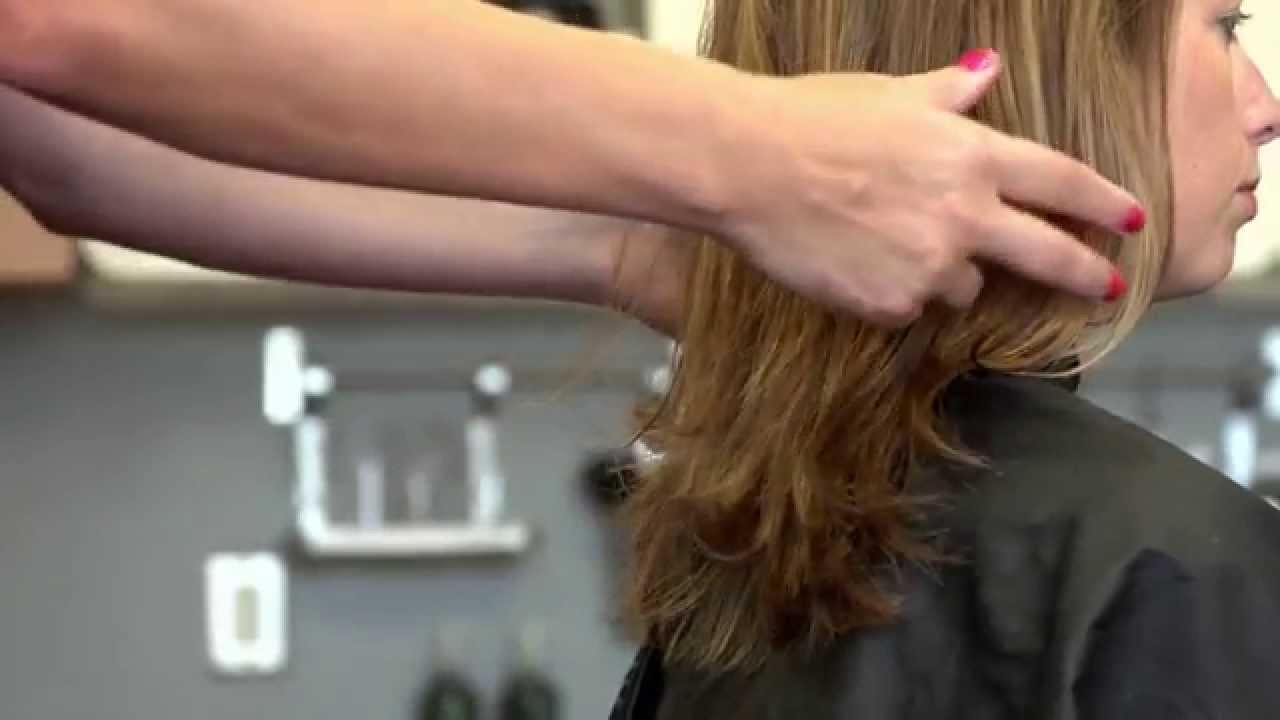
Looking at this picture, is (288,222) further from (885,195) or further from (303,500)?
(303,500)

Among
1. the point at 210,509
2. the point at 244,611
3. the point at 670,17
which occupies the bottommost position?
the point at 244,611

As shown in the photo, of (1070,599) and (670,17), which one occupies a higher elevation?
(670,17)

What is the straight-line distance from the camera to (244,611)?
2.22 metres

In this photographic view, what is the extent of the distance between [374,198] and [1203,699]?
0.62 m

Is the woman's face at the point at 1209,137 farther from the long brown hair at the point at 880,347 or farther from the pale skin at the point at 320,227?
the pale skin at the point at 320,227

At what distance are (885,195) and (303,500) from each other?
1.52 meters

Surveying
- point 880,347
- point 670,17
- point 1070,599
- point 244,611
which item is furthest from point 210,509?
point 1070,599

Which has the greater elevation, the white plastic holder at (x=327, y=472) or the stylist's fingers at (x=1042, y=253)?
the stylist's fingers at (x=1042, y=253)

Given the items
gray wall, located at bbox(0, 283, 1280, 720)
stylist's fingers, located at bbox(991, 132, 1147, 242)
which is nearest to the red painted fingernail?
stylist's fingers, located at bbox(991, 132, 1147, 242)

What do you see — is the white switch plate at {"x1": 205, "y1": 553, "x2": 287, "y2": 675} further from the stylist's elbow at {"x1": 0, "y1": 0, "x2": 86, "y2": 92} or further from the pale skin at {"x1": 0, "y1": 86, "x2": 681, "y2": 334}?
the stylist's elbow at {"x1": 0, "y1": 0, "x2": 86, "y2": 92}

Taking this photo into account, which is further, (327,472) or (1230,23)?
(327,472)

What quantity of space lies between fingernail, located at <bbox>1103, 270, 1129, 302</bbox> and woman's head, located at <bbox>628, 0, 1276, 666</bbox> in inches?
1.5

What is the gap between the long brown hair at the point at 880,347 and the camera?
93 centimetres

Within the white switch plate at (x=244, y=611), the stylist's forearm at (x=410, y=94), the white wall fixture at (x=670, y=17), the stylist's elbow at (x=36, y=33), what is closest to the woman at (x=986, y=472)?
the stylist's forearm at (x=410, y=94)
